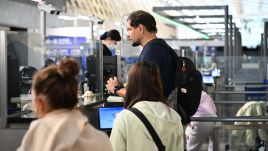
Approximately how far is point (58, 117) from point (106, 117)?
88.4 inches

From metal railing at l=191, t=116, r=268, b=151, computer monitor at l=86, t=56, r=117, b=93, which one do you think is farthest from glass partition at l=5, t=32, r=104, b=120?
metal railing at l=191, t=116, r=268, b=151

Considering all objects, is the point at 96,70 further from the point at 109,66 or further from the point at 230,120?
the point at 230,120

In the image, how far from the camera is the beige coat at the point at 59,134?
1.82 m

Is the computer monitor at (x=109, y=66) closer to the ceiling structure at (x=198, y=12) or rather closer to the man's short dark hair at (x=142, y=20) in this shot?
the man's short dark hair at (x=142, y=20)

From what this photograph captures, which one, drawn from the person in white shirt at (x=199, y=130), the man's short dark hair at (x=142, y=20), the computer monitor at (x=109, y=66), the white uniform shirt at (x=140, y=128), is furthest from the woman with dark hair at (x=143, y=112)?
the computer monitor at (x=109, y=66)

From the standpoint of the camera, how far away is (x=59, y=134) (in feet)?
6.00

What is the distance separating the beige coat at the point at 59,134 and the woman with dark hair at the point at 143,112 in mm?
893

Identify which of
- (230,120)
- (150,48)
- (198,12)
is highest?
(198,12)

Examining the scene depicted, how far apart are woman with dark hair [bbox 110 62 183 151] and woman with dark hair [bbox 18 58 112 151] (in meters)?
0.88

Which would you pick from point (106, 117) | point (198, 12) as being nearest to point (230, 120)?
point (106, 117)

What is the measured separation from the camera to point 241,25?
73.7 ft

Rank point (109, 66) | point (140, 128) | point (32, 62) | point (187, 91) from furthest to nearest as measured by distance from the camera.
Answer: point (109, 66)
point (32, 62)
point (187, 91)
point (140, 128)

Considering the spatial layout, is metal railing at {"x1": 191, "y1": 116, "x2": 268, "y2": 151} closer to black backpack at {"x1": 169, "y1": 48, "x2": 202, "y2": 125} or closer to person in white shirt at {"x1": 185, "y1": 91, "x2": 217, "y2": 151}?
person in white shirt at {"x1": 185, "y1": 91, "x2": 217, "y2": 151}

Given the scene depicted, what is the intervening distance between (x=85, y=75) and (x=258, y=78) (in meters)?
9.38
